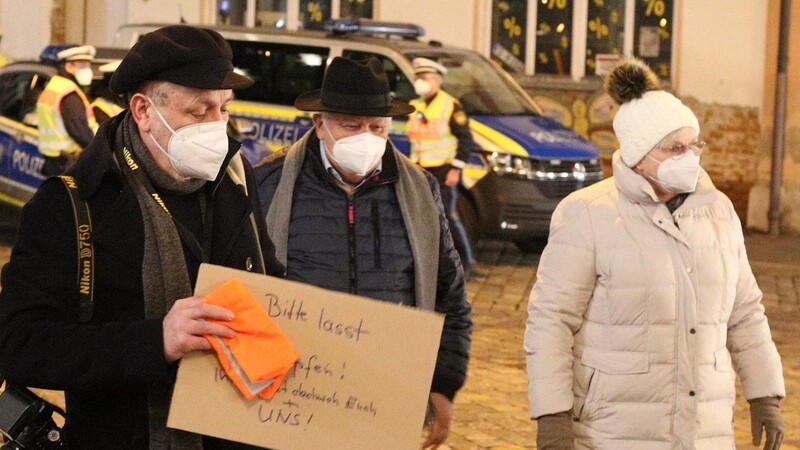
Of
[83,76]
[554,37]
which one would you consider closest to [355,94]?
[83,76]

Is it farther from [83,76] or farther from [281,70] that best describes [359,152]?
[281,70]

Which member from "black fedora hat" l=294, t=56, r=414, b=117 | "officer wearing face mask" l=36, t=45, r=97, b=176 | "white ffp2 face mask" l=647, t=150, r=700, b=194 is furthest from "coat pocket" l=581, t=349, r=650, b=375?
"officer wearing face mask" l=36, t=45, r=97, b=176

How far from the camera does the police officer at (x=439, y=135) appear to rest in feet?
42.5

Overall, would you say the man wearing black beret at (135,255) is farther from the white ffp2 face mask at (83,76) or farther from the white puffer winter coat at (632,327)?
the white ffp2 face mask at (83,76)

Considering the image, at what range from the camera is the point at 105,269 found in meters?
3.13

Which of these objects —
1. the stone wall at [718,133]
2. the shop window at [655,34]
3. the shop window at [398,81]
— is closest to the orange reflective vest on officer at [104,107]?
the shop window at [398,81]

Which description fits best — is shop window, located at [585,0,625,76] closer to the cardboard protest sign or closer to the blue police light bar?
the blue police light bar

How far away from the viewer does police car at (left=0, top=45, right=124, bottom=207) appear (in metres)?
14.2

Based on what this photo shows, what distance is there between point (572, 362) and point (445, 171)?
8.50 metres

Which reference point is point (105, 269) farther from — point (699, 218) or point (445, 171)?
point (445, 171)

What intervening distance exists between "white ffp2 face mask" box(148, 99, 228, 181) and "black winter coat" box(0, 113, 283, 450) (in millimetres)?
96

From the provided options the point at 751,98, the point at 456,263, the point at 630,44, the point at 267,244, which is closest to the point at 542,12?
the point at 630,44

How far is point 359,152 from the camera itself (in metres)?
4.85

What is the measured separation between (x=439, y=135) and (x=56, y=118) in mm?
3358
